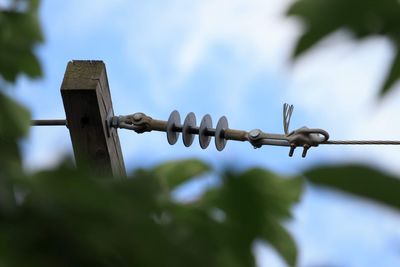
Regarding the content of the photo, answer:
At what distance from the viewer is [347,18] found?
615 mm

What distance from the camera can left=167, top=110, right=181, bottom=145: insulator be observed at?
3.37 meters

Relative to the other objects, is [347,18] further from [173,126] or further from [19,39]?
[173,126]

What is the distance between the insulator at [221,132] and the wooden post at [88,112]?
0.46 m

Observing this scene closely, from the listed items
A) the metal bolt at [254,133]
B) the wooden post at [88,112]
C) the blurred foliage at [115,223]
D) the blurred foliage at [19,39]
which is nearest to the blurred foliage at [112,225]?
the blurred foliage at [115,223]

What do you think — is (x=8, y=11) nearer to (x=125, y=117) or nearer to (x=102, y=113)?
(x=102, y=113)

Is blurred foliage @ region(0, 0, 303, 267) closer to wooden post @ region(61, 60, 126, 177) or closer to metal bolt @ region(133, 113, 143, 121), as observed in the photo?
wooden post @ region(61, 60, 126, 177)

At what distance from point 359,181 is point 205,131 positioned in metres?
2.85

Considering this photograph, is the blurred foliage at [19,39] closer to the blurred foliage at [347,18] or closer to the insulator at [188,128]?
the blurred foliage at [347,18]

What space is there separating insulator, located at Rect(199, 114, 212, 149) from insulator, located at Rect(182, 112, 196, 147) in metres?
0.04

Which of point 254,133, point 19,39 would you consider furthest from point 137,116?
point 19,39

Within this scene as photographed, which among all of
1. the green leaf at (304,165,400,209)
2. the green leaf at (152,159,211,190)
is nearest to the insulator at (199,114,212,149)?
the green leaf at (152,159,211,190)

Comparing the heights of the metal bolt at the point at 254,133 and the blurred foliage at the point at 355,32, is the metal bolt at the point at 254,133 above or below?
below

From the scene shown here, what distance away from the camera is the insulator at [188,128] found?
338cm

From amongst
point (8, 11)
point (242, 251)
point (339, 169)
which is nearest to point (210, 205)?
point (242, 251)
